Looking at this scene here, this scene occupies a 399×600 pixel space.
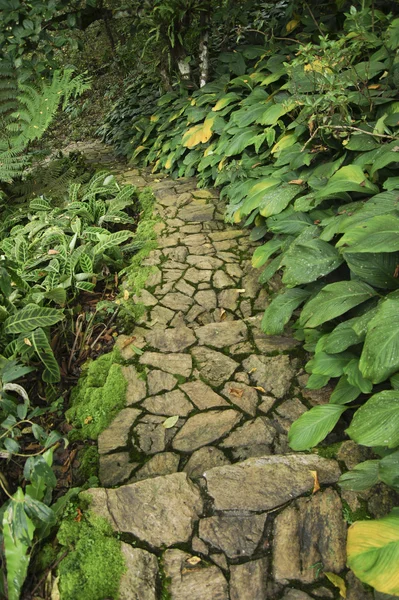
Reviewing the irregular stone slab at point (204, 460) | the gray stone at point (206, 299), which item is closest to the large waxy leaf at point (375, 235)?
the irregular stone slab at point (204, 460)

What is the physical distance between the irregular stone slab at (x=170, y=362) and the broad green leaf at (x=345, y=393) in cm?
89

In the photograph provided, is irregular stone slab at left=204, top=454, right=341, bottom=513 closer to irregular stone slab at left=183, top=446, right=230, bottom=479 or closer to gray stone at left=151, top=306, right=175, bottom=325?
irregular stone slab at left=183, top=446, right=230, bottom=479

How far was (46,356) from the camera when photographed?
2.44 m

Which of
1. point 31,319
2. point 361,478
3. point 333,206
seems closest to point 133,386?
point 31,319

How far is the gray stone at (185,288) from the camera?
130 inches

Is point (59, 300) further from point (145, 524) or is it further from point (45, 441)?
point (145, 524)

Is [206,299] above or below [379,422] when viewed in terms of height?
below

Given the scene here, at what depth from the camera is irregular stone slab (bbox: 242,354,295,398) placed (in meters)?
2.37

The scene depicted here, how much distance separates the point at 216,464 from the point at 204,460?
2.4 inches

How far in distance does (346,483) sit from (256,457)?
0.44 m

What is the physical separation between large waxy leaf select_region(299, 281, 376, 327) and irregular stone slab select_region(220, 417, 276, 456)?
21.7 inches

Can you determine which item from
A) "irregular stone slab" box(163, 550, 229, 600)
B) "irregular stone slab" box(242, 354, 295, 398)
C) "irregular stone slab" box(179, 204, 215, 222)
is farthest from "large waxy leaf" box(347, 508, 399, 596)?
"irregular stone slab" box(179, 204, 215, 222)

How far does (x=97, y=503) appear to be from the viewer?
1.78m

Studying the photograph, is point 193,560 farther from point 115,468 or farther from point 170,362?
point 170,362
